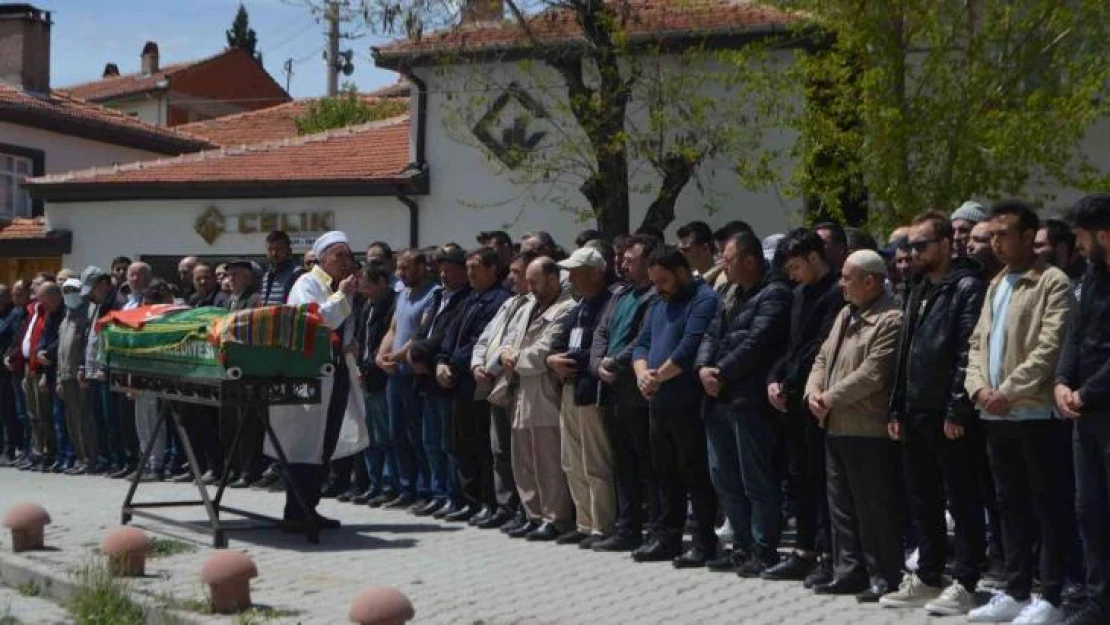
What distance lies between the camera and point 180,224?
3017cm

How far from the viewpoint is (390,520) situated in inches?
523

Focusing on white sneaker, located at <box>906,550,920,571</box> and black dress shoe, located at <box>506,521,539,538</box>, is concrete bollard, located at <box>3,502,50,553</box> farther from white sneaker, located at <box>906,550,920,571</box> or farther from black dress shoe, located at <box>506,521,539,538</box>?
white sneaker, located at <box>906,550,920,571</box>

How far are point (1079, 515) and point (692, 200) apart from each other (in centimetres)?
1702

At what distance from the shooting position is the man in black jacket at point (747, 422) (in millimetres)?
10039

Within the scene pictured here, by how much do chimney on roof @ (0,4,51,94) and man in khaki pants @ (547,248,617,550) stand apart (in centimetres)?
3155

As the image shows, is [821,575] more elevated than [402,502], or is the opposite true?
[821,575]

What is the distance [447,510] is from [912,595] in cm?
523

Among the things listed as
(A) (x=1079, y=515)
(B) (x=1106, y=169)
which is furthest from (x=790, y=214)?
(A) (x=1079, y=515)

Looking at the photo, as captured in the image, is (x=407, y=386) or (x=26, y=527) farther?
(x=407, y=386)

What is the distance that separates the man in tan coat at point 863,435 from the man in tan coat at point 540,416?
298 cm

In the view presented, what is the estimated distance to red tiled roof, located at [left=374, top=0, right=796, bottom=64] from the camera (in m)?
22.5

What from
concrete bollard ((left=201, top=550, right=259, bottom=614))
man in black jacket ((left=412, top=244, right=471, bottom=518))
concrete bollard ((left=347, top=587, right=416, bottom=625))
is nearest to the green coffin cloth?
man in black jacket ((left=412, top=244, right=471, bottom=518))

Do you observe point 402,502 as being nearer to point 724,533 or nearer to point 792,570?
point 724,533

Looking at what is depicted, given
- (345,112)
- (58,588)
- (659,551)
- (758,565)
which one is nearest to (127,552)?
(58,588)
